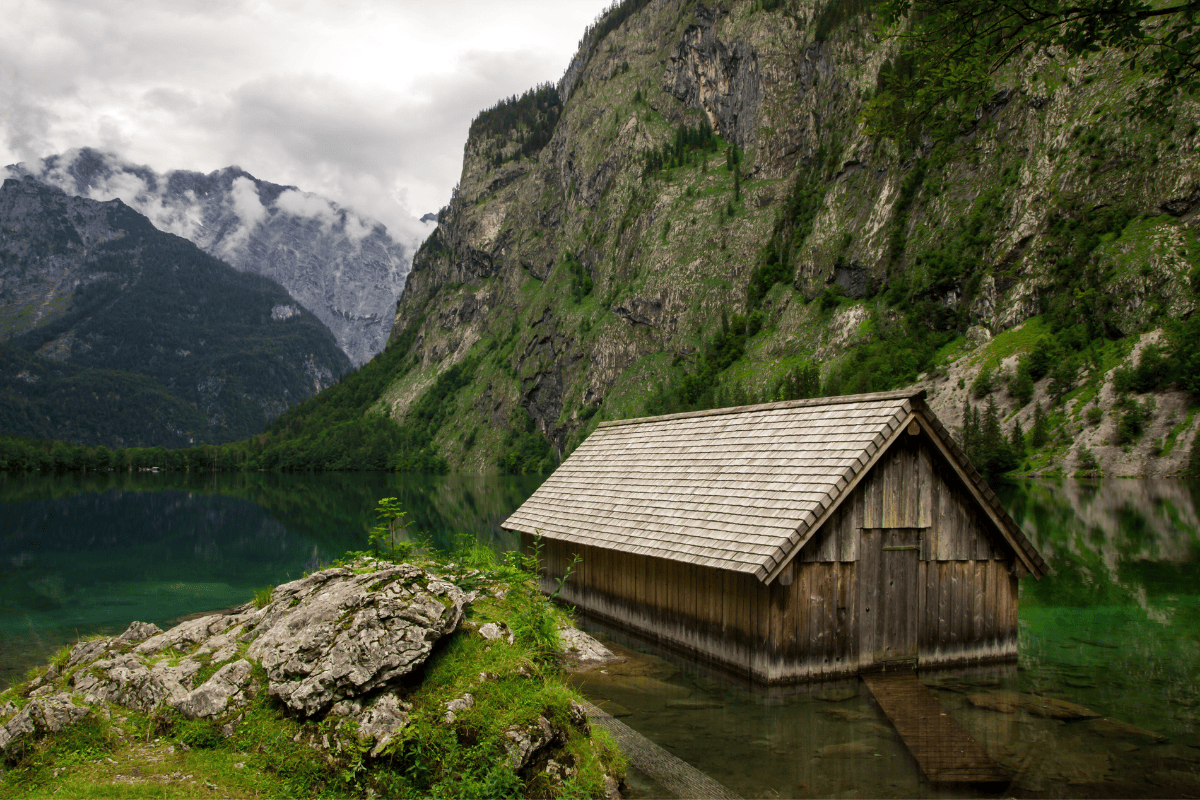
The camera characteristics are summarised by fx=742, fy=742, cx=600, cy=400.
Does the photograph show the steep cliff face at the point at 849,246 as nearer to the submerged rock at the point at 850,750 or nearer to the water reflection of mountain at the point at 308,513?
the water reflection of mountain at the point at 308,513

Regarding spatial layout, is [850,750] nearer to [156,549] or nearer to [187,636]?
[187,636]

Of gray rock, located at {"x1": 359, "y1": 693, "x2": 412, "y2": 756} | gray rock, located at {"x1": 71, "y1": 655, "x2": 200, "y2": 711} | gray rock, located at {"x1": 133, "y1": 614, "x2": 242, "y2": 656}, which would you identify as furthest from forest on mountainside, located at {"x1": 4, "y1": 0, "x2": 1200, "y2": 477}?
gray rock, located at {"x1": 133, "y1": 614, "x2": 242, "y2": 656}

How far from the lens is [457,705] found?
944 centimetres

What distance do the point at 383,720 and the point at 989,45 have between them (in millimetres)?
12089

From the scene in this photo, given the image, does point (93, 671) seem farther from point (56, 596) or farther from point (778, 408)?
A: point (56, 596)

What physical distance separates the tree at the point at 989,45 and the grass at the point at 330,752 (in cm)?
923

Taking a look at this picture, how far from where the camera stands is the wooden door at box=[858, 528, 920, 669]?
15414 millimetres

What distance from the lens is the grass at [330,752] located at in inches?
333

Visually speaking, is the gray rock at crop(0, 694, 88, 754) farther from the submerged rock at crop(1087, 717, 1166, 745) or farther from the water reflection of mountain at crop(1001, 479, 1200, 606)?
the water reflection of mountain at crop(1001, 479, 1200, 606)

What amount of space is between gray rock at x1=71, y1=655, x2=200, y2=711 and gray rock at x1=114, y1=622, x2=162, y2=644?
212 cm

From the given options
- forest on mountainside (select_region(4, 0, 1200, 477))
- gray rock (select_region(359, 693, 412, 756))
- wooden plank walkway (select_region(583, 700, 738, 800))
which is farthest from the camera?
forest on mountainside (select_region(4, 0, 1200, 477))

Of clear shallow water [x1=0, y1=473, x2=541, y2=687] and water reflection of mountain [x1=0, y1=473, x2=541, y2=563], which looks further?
water reflection of mountain [x1=0, y1=473, x2=541, y2=563]

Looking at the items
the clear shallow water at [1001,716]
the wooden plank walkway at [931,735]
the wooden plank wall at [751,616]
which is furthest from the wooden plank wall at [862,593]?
the wooden plank walkway at [931,735]

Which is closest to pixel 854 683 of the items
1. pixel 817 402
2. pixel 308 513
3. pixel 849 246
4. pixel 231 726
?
pixel 817 402
